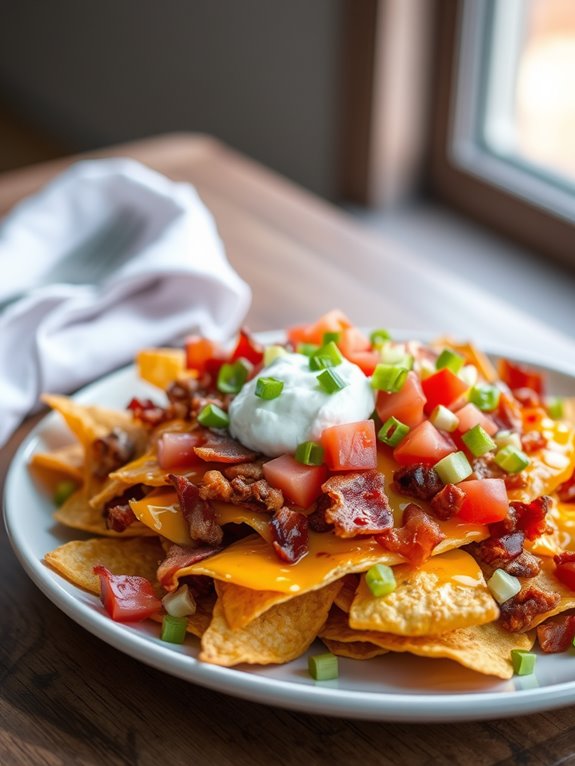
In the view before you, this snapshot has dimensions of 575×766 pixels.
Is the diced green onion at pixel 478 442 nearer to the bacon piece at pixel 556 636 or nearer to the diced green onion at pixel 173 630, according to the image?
the bacon piece at pixel 556 636

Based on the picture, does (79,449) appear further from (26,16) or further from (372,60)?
(26,16)

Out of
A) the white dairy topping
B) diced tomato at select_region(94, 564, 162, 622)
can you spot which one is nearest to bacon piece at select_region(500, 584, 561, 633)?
the white dairy topping

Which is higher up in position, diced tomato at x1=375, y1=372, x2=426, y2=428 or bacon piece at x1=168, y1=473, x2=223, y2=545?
diced tomato at x1=375, y1=372, x2=426, y2=428

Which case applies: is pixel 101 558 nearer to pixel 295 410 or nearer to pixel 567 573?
pixel 295 410

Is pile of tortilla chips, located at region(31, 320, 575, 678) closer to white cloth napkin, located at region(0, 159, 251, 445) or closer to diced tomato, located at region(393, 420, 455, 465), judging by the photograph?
diced tomato, located at region(393, 420, 455, 465)

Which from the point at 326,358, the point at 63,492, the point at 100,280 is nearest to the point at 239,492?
the point at 326,358

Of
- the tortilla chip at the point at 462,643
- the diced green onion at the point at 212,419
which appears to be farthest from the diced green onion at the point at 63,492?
the tortilla chip at the point at 462,643
